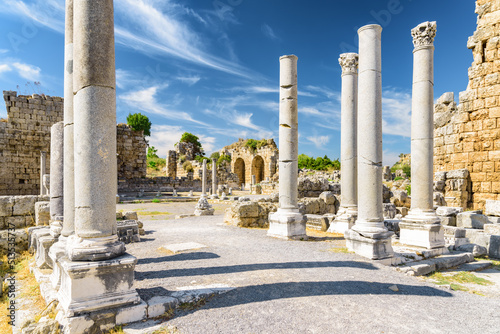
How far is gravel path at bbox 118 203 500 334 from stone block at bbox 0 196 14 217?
13.8ft

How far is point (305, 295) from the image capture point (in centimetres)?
391

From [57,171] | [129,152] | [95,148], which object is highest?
[129,152]

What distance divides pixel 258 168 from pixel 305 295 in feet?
111

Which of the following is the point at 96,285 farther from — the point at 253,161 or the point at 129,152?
the point at 253,161

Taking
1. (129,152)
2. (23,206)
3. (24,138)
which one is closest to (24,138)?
(24,138)

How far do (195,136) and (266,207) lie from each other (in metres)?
37.8

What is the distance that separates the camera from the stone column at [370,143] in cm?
609

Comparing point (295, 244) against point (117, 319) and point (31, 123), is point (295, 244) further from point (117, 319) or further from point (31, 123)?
point (31, 123)

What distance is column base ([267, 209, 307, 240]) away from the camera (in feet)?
24.6

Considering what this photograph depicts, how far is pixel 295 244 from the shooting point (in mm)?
6906

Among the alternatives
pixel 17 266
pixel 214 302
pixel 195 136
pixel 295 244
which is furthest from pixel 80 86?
pixel 195 136

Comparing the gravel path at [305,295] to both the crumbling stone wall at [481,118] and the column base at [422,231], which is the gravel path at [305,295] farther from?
the crumbling stone wall at [481,118]

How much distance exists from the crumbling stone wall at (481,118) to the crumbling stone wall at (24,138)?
874 inches

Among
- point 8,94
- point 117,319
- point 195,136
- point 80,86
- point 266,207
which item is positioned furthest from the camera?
point 195,136
